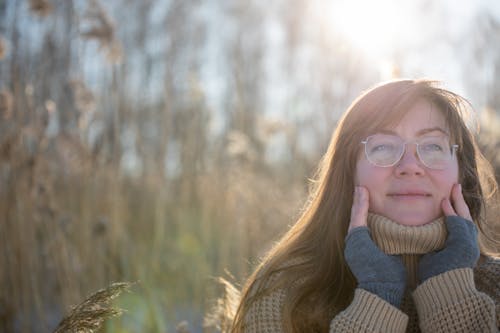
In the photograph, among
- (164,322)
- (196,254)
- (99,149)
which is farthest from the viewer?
(196,254)

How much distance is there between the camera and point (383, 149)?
6.32ft

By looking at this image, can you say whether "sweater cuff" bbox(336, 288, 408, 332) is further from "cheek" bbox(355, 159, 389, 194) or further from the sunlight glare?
the sunlight glare

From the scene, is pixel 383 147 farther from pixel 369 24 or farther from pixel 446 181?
pixel 369 24

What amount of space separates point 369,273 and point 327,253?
0.27 meters

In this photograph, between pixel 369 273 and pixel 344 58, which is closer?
pixel 369 273

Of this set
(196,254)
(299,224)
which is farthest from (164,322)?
(299,224)

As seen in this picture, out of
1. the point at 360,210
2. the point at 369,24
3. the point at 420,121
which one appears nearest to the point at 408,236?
the point at 360,210

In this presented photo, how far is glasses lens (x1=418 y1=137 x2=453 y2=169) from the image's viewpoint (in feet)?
6.19

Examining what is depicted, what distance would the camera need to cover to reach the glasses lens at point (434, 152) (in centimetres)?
189

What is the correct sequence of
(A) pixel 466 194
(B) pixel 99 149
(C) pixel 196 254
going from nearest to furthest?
(A) pixel 466 194 < (B) pixel 99 149 < (C) pixel 196 254

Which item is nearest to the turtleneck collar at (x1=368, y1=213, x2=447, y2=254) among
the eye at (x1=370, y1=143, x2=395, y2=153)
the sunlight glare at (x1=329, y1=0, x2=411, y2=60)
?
the eye at (x1=370, y1=143, x2=395, y2=153)

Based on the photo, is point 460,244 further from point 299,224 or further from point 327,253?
point 299,224

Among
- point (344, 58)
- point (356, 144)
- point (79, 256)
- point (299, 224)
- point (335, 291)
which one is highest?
point (344, 58)

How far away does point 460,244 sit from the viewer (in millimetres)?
1807
